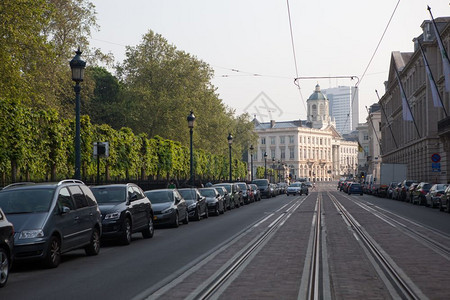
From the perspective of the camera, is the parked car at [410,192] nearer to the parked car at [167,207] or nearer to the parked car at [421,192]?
the parked car at [421,192]

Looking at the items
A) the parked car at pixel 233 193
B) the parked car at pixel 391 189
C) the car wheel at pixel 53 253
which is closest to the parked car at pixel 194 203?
the parked car at pixel 233 193

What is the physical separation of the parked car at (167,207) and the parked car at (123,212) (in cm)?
349

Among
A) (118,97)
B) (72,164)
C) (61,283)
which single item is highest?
(118,97)

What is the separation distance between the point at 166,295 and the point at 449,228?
53.0 ft

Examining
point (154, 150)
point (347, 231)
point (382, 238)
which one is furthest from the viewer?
point (154, 150)

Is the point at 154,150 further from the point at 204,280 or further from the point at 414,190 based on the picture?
the point at 204,280

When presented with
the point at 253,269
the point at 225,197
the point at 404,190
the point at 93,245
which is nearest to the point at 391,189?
the point at 404,190

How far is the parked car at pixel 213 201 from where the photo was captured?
33.6 metres

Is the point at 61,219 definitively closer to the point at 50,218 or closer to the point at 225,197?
the point at 50,218

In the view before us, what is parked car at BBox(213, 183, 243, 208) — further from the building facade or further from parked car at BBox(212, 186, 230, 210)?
the building facade

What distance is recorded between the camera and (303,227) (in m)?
24.7

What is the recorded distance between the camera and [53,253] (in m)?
13.5

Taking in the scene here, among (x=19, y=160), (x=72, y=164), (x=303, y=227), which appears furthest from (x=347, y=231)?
(x=72, y=164)

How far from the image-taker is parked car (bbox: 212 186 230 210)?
124 ft
